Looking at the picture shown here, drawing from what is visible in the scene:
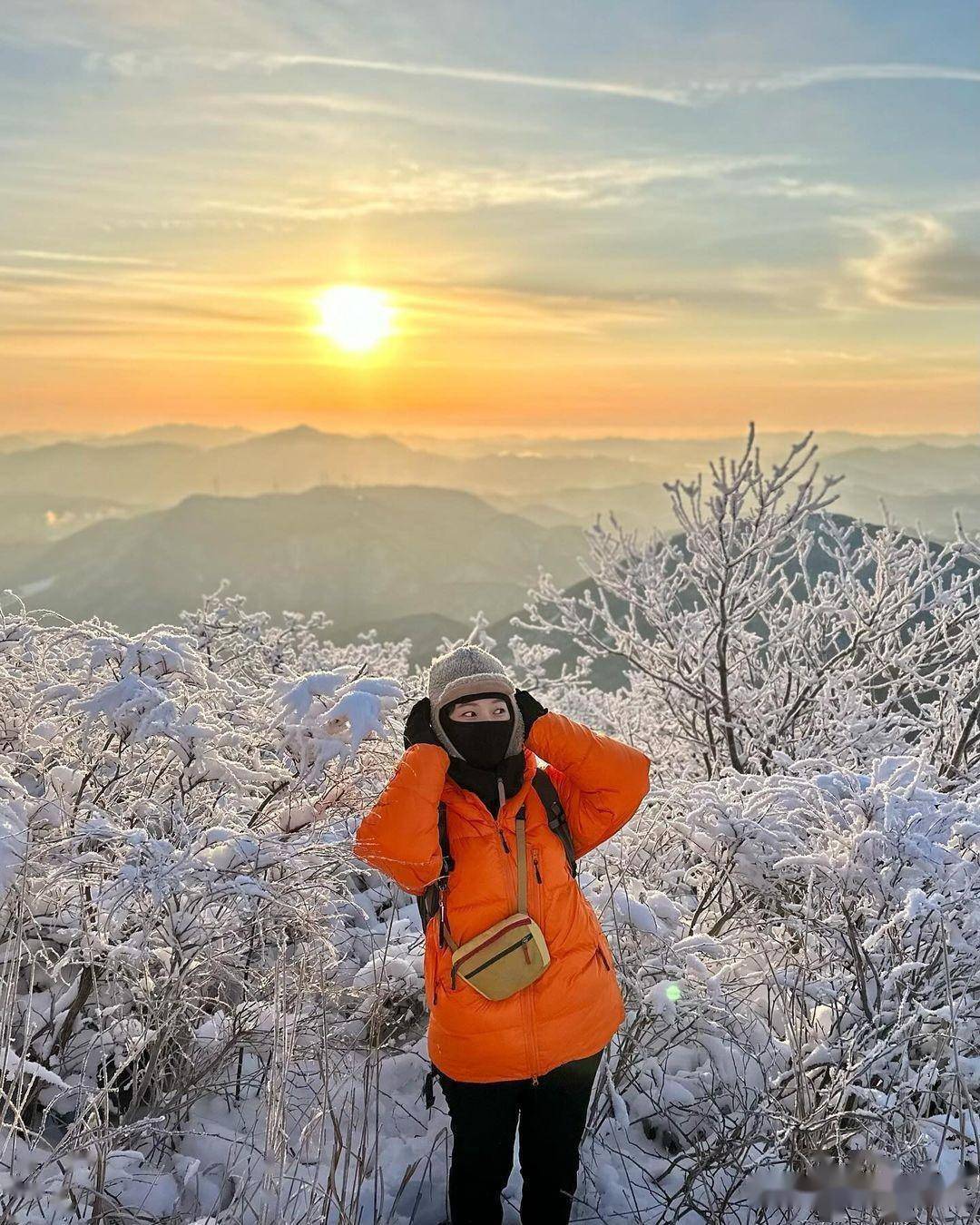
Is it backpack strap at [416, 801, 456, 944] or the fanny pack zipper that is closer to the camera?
the fanny pack zipper

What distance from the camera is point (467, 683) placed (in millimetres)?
2512

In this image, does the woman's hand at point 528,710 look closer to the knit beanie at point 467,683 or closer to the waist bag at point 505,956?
the knit beanie at point 467,683

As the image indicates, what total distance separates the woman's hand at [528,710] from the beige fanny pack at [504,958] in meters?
0.55

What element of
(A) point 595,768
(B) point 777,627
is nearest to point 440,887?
(A) point 595,768

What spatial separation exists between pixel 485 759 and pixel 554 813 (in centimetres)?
26

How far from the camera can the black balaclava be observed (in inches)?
98.4

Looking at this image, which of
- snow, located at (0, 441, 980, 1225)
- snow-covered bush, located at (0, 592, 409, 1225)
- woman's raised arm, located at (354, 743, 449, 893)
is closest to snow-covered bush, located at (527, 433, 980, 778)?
snow, located at (0, 441, 980, 1225)

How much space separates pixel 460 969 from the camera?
2361 millimetres

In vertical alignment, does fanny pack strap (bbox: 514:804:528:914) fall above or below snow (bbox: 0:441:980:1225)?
above

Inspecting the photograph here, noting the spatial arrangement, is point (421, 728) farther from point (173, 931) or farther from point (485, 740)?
point (173, 931)

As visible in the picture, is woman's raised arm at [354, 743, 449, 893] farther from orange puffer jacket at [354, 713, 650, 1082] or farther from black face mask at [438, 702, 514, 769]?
black face mask at [438, 702, 514, 769]

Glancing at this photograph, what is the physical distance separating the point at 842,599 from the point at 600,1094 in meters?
7.90

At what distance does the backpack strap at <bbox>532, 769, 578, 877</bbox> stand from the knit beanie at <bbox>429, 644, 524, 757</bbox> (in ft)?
0.42

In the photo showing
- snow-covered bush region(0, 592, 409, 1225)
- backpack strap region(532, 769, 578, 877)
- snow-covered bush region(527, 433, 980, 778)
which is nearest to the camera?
snow-covered bush region(0, 592, 409, 1225)
